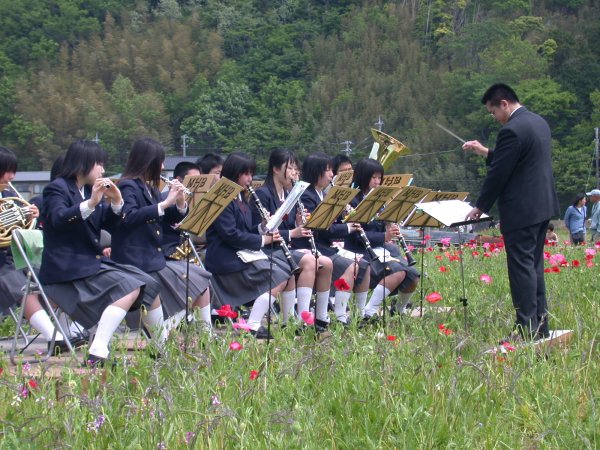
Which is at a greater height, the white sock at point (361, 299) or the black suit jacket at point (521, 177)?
the black suit jacket at point (521, 177)

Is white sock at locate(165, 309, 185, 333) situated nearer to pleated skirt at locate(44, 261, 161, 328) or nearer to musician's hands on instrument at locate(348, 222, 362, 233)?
pleated skirt at locate(44, 261, 161, 328)

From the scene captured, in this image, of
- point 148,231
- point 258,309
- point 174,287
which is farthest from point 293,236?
point 148,231

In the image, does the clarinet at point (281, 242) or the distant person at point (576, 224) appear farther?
the distant person at point (576, 224)

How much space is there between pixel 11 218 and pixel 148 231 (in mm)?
1082

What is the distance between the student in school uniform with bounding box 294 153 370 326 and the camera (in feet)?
28.8

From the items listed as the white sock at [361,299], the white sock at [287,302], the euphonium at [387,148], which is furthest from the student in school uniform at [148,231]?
the euphonium at [387,148]

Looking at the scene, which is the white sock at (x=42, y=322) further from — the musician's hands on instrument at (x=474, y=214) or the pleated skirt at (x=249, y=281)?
the musician's hands on instrument at (x=474, y=214)

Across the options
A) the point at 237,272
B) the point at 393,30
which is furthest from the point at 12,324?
the point at 393,30

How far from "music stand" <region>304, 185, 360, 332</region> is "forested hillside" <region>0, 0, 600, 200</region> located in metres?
47.9

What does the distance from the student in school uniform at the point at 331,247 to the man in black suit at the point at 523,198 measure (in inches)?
71.0

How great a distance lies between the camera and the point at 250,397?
5.02 metres

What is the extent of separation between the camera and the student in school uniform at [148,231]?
6.83 m

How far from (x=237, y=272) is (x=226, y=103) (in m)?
74.0

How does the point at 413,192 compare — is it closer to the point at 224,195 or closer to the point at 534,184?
the point at 534,184
